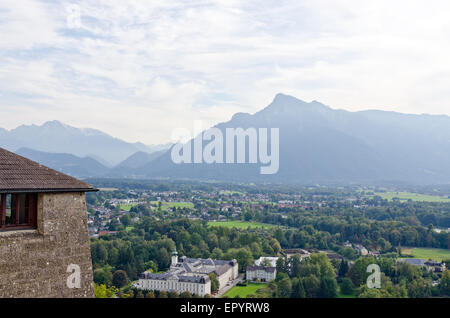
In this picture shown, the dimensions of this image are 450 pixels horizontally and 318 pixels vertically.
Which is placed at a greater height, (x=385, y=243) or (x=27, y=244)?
(x=27, y=244)

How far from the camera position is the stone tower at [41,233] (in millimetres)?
5973

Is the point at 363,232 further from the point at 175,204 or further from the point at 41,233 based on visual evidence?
the point at 41,233

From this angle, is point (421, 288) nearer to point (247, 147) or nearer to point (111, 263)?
point (111, 263)

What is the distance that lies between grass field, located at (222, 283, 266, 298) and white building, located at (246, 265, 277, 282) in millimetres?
1317

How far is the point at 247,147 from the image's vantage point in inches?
7810

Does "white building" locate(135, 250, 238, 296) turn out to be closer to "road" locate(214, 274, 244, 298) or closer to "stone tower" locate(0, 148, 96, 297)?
"road" locate(214, 274, 244, 298)

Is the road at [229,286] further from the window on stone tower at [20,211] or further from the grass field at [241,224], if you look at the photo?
the window on stone tower at [20,211]

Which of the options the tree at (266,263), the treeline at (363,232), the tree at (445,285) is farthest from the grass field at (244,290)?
the treeline at (363,232)

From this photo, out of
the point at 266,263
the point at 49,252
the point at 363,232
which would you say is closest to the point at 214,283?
the point at 266,263

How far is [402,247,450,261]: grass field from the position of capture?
177 feet

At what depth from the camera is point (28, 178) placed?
6.14m
